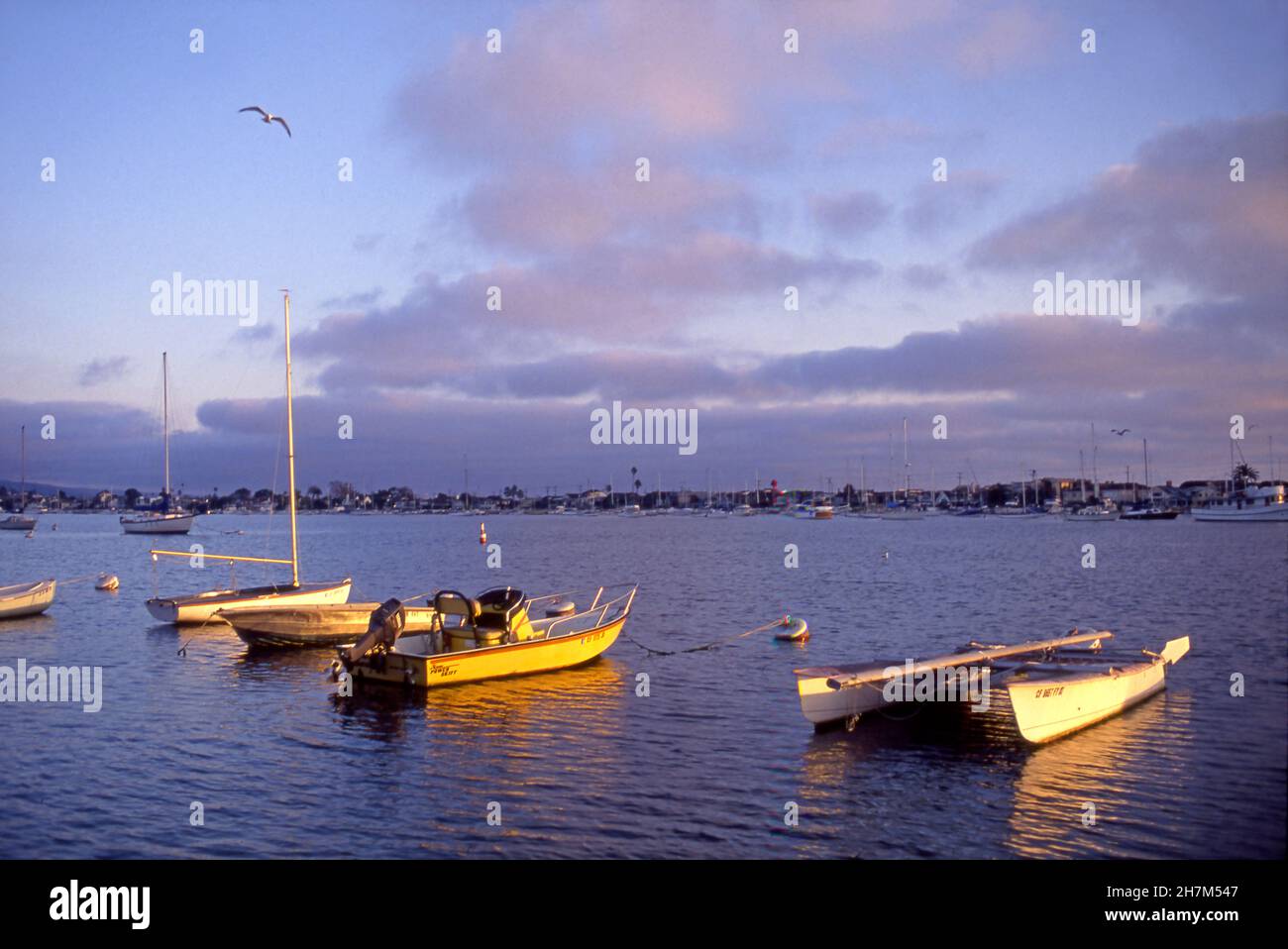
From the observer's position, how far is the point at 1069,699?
19.6 m

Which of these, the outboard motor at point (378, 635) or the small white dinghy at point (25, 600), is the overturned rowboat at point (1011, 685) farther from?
the small white dinghy at point (25, 600)

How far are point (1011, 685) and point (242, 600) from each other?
27.0 meters

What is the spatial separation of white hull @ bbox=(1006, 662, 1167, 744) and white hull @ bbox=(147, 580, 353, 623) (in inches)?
946

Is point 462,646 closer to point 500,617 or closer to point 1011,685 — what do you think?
point 500,617

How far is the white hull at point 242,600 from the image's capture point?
34.8 meters

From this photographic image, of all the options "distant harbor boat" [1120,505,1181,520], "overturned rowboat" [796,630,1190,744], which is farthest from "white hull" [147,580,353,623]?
"distant harbor boat" [1120,505,1181,520]

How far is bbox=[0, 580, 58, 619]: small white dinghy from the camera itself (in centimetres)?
4012

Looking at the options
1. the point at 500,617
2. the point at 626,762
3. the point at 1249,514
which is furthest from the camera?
the point at 1249,514

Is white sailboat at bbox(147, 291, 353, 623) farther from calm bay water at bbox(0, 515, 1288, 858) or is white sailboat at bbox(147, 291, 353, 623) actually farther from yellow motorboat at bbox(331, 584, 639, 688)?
yellow motorboat at bbox(331, 584, 639, 688)

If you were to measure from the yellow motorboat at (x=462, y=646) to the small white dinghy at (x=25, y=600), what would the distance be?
22.2 meters

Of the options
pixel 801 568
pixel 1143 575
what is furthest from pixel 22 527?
pixel 1143 575

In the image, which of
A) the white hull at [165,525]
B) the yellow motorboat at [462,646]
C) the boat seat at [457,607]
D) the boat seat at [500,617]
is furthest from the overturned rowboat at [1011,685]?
the white hull at [165,525]

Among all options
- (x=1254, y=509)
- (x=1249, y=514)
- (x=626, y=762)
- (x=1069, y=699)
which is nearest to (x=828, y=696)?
(x=626, y=762)
